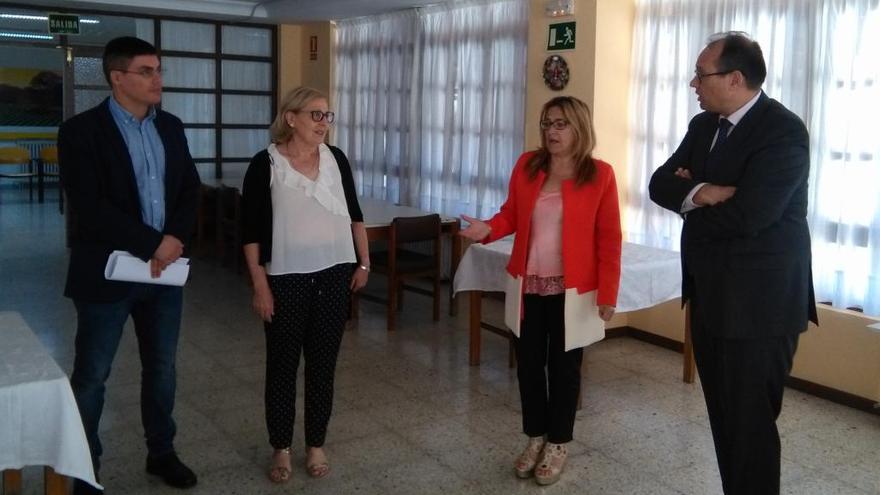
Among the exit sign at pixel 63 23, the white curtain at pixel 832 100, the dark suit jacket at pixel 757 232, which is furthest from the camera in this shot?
the exit sign at pixel 63 23

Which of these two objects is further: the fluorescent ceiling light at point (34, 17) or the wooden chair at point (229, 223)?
the fluorescent ceiling light at point (34, 17)

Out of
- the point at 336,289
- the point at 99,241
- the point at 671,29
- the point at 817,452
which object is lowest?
the point at 817,452

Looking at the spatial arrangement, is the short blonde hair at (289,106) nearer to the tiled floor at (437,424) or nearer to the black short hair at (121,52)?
the black short hair at (121,52)

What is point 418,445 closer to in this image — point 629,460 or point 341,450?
point 341,450

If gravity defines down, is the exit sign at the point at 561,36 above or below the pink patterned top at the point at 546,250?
above

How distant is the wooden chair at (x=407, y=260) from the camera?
5867 mm

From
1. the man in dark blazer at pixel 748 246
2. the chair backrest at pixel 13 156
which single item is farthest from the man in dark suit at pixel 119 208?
the chair backrest at pixel 13 156

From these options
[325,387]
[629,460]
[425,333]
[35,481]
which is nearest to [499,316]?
[425,333]

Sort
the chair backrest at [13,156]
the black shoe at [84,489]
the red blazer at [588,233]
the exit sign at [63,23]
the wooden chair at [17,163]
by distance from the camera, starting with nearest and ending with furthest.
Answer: the black shoe at [84,489], the red blazer at [588,233], the exit sign at [63,23], the wooden chair at [17,163], the chair backrest at [13,156]

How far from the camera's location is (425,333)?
5.77 m

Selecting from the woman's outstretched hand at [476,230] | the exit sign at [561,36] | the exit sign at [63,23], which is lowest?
the woman's outstretched hand at [476,230]

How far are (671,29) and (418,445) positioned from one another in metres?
3.13

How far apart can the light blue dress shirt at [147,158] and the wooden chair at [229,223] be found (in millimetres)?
4689

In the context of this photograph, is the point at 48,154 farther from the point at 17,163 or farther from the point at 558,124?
the point at 558,124
